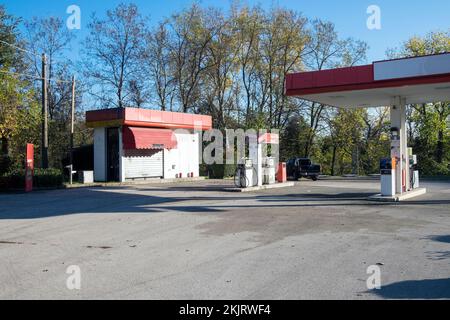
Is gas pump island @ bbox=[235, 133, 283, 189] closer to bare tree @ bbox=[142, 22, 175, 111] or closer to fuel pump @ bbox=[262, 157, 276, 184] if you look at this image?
fuel pump @ bbox=[262, 157, 276, 184]

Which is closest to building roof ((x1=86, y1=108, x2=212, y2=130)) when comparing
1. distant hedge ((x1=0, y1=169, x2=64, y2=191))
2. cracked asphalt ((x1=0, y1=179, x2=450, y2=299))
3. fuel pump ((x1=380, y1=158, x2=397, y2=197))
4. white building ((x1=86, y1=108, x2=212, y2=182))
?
white building ((x1=86, y1=108, x2=212, y2=182))

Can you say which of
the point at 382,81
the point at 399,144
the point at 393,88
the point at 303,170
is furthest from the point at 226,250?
the point at 303,170

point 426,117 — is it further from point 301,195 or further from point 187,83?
point 301,195

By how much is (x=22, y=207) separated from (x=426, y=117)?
3845cm

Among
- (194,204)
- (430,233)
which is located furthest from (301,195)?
(430,233)

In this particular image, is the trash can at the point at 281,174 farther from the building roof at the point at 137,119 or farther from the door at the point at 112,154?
the door at the point at 112,154

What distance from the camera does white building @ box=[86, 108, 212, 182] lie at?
28875 millimetres

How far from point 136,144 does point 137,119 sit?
1.85 metres

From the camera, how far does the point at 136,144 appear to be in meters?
28.3

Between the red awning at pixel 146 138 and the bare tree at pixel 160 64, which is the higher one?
the bare tree at pixel 160 64

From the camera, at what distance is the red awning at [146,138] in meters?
28.5

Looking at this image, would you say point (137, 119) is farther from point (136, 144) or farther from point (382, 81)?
point (382, 81)

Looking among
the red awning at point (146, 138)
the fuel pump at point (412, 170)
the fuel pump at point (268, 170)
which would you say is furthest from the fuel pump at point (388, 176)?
the red awning at point (146, 138)

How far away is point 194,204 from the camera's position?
1698cm
